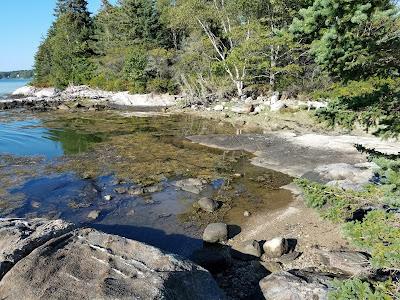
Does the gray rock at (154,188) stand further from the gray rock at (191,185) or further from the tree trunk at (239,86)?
the tree trunk at (239,86)

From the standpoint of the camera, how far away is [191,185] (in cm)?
1520

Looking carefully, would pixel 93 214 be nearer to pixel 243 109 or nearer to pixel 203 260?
pixel 203 260

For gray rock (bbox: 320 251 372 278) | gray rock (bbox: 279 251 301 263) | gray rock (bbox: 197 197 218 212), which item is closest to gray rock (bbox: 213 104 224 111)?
gray rock (bbox: 197 197 218 212)

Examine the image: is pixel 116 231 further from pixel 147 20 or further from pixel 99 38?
pixel 99 38

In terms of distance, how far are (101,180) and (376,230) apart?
504 inches

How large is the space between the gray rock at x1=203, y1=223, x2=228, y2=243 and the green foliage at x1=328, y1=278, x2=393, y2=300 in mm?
5330

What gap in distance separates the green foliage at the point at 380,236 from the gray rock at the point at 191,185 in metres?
9.49

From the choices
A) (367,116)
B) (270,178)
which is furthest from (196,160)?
(367,116)

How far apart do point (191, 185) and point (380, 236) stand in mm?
10466

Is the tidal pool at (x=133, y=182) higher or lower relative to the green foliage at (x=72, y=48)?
lower

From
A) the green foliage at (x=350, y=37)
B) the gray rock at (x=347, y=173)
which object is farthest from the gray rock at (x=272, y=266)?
the gray rock at (x=347, y=173)

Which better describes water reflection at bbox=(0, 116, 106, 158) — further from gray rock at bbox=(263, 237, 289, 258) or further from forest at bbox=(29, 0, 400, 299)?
gray rock at bbox=(263, 237, 289, 258)

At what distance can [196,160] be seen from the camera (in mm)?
19000

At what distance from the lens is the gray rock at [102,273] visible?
583 cm
